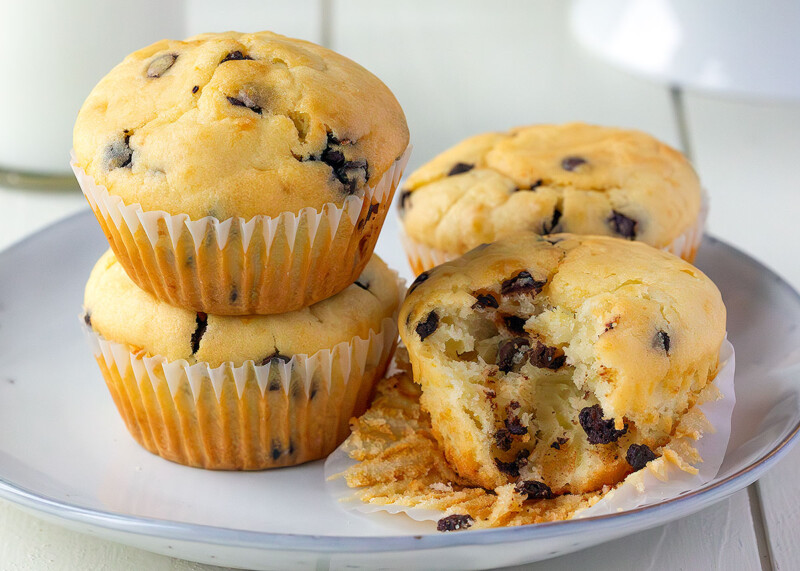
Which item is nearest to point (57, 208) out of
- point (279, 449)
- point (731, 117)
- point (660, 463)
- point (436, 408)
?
point (279, 449)

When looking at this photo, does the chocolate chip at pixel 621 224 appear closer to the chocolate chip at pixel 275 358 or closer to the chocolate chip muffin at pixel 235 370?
the chocolate chip muffin at pixel 235 370

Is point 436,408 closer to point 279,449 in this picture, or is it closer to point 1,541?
point 279,449

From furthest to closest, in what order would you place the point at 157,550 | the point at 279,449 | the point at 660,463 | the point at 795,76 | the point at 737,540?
the point at 795,76 → the point at 279,449 → the point at 737,540 → the point at 660,463 → the point at 157,550

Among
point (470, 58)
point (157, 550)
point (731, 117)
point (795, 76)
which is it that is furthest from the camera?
point (470, 58)

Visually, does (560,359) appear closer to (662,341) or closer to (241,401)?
(662,341)

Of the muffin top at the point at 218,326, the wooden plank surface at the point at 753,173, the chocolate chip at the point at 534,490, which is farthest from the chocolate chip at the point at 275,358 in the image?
the wooden plank surface at the point at 753,173

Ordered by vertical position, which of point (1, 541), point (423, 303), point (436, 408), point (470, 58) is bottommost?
point (470, 58)

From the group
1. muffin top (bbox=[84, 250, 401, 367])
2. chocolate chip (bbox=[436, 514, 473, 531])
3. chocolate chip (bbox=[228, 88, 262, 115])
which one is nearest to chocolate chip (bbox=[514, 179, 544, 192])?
muffin top (bbox=[84, 250, 401, 367])
